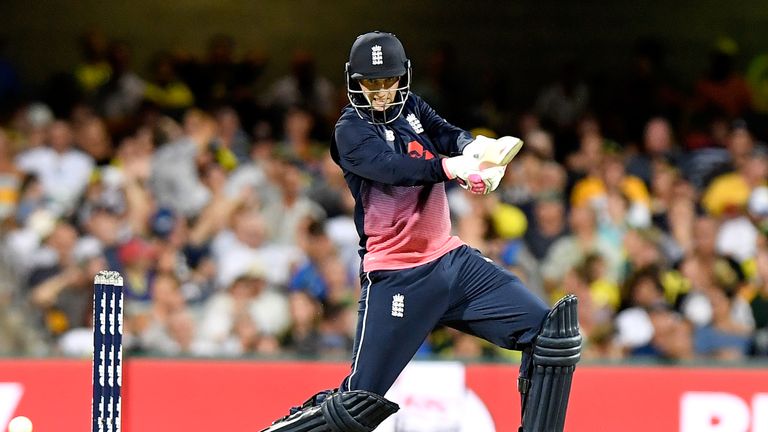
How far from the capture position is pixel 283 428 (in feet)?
18.1

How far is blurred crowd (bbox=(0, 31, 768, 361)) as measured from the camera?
949 cm

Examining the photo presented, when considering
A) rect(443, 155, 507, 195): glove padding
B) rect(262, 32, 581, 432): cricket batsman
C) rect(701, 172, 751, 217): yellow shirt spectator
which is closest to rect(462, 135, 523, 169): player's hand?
rect(443, 155, 507, 195): glove padding

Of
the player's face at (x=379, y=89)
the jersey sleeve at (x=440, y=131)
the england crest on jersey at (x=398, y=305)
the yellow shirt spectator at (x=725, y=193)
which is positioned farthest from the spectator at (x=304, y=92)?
the england crest on jersey at (x=398, y=305)

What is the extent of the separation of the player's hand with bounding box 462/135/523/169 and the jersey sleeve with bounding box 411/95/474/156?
0.47 meters

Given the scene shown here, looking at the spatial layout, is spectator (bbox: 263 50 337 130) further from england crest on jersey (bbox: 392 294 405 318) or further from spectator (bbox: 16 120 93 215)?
england crest on jersey (bbox: 392 294 405 318)

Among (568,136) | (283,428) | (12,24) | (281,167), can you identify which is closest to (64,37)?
(12,24)

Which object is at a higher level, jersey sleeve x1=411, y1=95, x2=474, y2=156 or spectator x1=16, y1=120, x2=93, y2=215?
spectator x1=16, y1=120, x2=93, y2=215

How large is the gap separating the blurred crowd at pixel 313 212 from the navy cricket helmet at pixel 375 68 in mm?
3077

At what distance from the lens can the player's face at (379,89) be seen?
5.42m

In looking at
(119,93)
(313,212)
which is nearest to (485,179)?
(313,212)

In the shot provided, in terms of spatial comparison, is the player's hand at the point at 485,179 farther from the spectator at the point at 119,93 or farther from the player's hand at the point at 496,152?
the spectator at the point at 119,93

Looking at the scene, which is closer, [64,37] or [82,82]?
[82,82]

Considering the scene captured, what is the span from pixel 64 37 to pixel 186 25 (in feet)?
4.21

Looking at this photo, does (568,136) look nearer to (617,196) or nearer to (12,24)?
(617,196)
